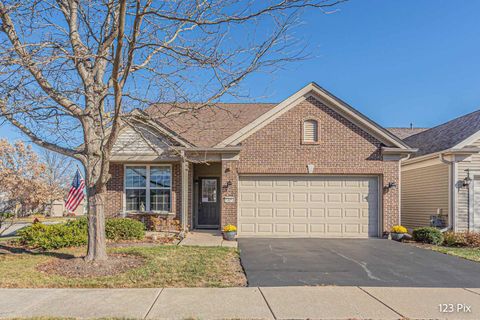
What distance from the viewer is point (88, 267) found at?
7.55m

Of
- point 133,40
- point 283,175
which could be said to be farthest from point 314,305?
point 283,175

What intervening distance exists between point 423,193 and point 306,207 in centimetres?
561

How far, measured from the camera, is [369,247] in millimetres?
10859

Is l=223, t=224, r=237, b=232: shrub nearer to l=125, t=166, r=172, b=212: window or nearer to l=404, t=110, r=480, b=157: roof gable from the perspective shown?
l=125, t=166, r=172, b=212: window

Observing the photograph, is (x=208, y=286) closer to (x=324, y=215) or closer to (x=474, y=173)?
(x=324, y=215)

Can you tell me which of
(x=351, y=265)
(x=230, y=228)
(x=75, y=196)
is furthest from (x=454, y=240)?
(x=75, y=196)

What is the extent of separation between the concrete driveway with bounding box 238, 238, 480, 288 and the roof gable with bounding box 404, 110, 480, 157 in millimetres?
4838

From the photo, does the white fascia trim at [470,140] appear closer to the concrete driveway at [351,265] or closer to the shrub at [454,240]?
the shrub at [454,240]

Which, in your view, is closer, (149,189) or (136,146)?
(136,146)

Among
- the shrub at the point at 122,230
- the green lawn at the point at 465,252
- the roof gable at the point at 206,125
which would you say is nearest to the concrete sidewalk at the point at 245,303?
the green lawn at the point at 465,252

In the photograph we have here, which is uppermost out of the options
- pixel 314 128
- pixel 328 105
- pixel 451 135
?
pixel 328 105

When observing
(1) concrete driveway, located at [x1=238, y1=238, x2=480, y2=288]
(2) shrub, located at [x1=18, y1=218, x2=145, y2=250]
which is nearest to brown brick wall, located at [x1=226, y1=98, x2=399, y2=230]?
(1) concrete driveway, located at [x1=238, y1=238, x2=480, y2=288]

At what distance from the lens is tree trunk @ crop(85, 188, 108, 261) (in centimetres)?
794

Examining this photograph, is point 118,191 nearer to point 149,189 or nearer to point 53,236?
point 149,189
